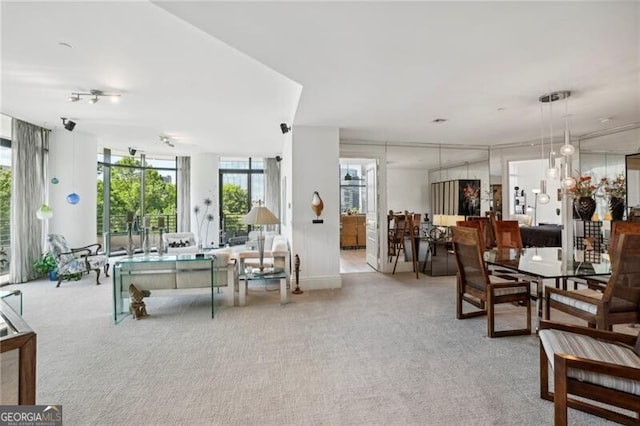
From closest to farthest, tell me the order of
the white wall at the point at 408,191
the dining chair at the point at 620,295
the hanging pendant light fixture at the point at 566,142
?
the dining chair at the point at 620,295, the hanging pendant light fixture at the point at 566,142, the white wall at the point at 408,191

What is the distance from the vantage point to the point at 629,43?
2416mm

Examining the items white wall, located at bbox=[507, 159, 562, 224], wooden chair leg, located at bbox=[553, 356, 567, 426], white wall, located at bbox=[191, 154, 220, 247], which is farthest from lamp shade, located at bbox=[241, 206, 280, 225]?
white wall, located at bbox=[507, 159, 562, 224]

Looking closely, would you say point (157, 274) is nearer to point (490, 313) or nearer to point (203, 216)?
point (490, 313)

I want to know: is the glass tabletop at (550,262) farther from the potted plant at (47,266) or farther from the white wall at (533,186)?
the potted plant at (47,266)

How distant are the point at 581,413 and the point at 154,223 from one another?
8.97 meters

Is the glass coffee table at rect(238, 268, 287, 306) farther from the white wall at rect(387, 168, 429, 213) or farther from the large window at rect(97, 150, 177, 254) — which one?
the large window at rect(97, 150, 177, 254)

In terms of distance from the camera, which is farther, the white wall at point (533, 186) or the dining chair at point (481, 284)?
the white wall at point (533, 186)

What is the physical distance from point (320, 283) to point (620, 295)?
345 centimetres

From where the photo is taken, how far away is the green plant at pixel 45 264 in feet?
17.9

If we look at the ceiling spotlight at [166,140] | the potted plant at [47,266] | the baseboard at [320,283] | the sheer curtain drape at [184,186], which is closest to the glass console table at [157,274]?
the baseboard at [320,283]

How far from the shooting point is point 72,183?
19.5ft

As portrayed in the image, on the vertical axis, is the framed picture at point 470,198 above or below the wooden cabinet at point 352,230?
above

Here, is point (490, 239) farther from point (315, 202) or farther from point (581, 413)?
point (581, 413)

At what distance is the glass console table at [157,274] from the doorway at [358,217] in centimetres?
298
